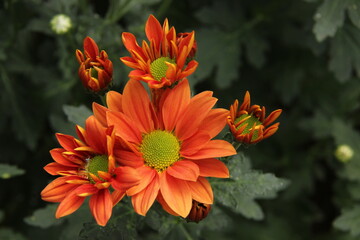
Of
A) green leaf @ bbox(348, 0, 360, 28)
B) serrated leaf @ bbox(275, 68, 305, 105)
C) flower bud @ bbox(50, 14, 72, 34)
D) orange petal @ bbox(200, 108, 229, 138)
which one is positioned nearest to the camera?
orange petal @ bbox(200, 108, 229, 138)

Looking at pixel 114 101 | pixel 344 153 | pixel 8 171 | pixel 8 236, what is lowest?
pixel 8 236

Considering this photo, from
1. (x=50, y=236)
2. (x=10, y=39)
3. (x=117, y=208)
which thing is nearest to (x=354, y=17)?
(x=117, y=208)

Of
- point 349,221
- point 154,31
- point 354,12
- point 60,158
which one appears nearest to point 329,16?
point 354,12

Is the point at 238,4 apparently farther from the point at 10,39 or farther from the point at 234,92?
the point at 10,39

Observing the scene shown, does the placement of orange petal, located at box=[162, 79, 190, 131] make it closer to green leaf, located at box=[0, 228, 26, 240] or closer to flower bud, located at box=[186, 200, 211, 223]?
flower bud, located at box=[186, 200, 211, 223]

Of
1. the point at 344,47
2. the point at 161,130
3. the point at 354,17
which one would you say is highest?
the point at 354,17

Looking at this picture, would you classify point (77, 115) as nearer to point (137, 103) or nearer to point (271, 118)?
point (137, 103)

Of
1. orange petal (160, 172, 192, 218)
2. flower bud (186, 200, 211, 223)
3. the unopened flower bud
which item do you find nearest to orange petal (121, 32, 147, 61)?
orange petal (160, 172, 192, 218)
